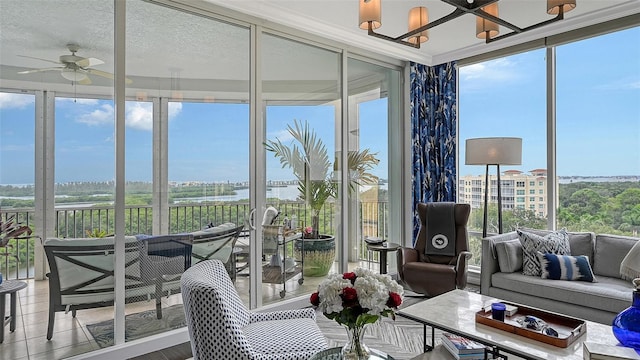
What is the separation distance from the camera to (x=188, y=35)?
3.12 meters

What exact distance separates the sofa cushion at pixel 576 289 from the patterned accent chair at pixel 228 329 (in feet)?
7.34

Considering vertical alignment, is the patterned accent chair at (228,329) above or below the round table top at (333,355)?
above

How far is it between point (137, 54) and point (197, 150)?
86cm

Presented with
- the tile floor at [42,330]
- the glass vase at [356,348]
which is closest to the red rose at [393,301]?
the glass vase at [356,348]

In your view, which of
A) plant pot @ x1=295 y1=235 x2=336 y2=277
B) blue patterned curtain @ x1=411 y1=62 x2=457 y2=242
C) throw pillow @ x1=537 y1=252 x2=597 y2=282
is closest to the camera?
throw pillow @ x1=537 y1=252 x2=597 y2=282

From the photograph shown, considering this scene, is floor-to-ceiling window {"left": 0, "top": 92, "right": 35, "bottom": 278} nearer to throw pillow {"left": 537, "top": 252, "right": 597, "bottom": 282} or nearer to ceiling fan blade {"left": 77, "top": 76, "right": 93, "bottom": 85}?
ceiling fan blade {"left": 77, "top": 76, "right": 93, "bottom": 85}

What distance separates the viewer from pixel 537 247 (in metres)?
3.56

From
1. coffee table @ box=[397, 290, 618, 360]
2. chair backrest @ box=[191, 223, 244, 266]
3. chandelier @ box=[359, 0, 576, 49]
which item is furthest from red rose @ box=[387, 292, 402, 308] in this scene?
chair backrest @ box=[191, 223, 244, 266]

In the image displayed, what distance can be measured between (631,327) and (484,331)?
69cm

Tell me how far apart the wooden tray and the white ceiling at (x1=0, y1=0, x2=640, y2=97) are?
266 centimetres

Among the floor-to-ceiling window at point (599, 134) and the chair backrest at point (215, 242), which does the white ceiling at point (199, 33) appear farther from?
the chair backrest at point (215, 242)

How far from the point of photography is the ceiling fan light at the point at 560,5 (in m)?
2.39

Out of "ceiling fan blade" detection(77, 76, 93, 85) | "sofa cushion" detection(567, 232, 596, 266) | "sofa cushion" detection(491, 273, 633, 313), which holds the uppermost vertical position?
"ceiling fan blade" detection(77, 76, 93, 85)

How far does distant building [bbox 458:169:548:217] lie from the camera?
14.3 ft
